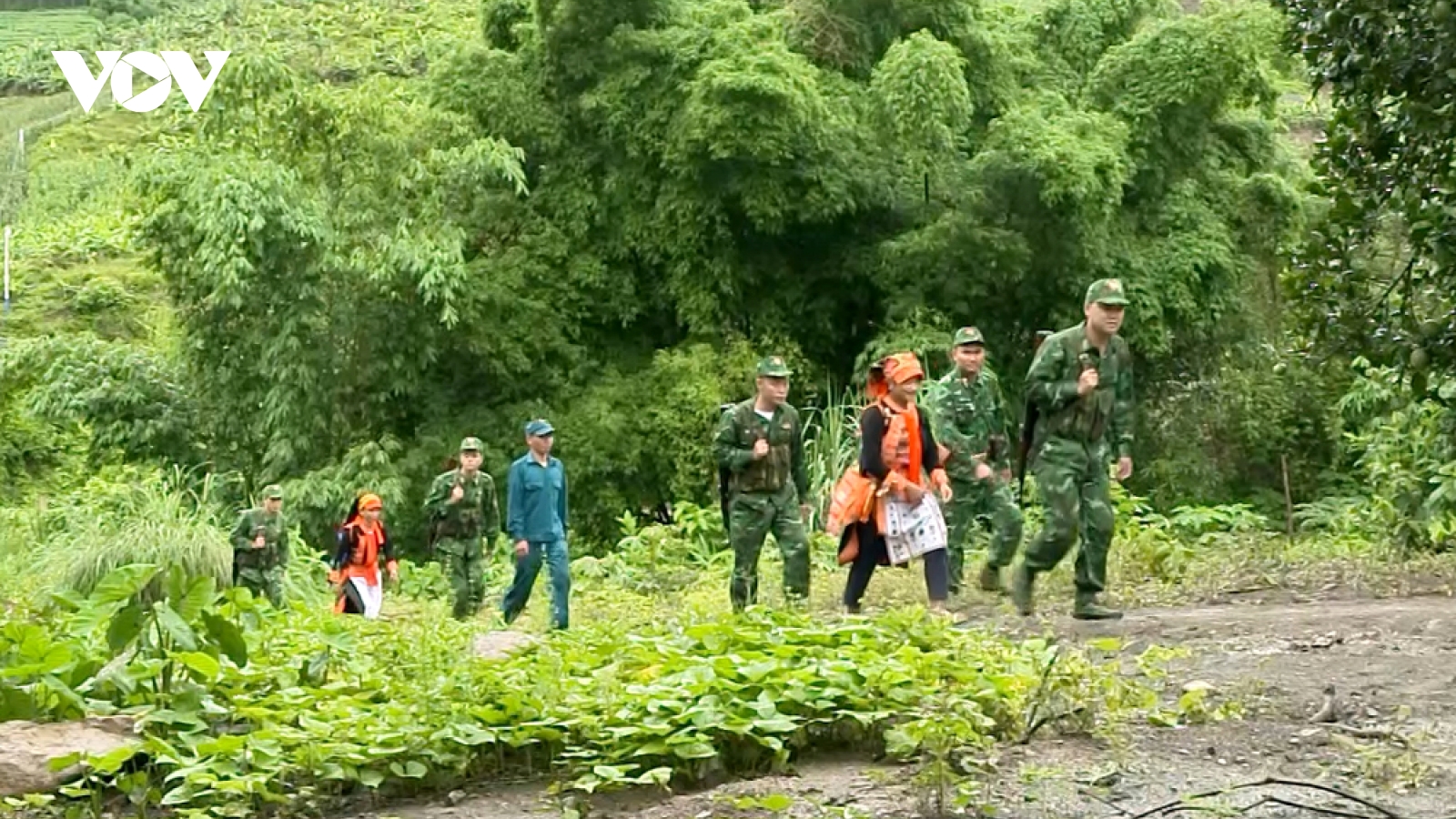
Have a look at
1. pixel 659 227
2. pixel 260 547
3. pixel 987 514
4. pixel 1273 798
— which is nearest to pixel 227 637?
pixel 1273 798

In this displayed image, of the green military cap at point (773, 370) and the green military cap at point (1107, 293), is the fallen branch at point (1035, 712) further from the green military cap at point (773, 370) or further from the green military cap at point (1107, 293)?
the green military cap at point (773, 370)

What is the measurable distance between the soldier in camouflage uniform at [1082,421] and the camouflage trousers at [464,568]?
5.02 meters

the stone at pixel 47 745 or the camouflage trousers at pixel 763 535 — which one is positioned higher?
the camouflage trousers at pixel 763 535

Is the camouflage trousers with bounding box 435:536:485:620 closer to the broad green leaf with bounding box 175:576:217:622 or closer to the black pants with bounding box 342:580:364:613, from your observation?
the black pants with bounding box 342:580:364:613

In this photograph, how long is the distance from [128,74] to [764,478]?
1296 inches

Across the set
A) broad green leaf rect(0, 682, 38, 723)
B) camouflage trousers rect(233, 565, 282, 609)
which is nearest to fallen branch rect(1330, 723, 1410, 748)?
broad green leaf rect(0, 682, 38, 723)

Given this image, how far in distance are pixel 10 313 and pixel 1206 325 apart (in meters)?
21.2

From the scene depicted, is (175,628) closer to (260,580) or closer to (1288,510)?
(260,580)

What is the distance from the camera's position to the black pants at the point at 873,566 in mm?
9383

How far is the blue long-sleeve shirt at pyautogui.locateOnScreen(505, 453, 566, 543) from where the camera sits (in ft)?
37.8

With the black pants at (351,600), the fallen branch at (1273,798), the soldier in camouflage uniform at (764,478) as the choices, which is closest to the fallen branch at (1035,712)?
the fallen branch at (1273,798)

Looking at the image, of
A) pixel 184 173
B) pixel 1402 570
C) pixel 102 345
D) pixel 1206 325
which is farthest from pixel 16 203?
pixel 1402 570

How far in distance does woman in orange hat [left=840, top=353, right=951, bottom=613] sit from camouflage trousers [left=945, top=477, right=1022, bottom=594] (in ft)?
5.63

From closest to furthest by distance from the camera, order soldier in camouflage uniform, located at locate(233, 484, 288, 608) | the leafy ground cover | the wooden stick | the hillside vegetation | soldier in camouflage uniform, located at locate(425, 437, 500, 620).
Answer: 1. the leafy ground cover
2. soldier in camouflage uniform, located at locate(425, 437, 500, 620)
3. soldier in camouflage uniform, located at locate(233, 484, 288, 608)
4. the wooden stick
5. the hillside vegetation
